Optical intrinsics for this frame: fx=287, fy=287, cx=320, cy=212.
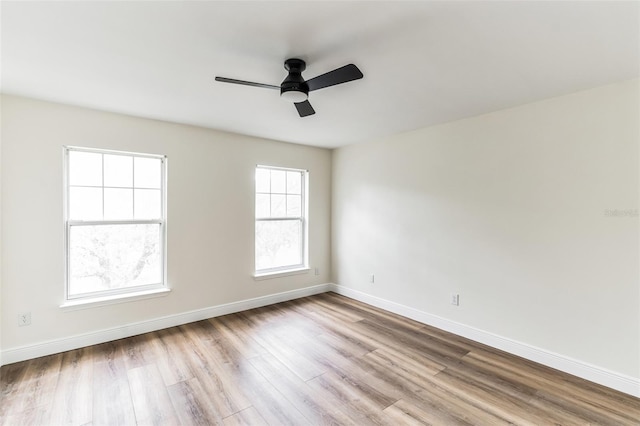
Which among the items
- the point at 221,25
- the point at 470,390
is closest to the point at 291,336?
the point at 470,390

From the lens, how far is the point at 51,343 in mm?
2775

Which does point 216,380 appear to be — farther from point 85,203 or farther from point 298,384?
point 85,203

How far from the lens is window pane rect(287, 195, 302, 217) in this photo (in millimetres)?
4637

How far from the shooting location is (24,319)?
2.68 m

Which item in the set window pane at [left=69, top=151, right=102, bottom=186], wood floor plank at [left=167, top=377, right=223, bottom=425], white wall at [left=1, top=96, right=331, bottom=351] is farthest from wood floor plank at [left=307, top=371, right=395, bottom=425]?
window pane at [left=69, top=151, right=102, bottom=186]

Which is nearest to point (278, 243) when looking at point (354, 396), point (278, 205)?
point (278, 205)

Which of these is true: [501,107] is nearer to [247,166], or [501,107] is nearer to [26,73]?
[247,166]

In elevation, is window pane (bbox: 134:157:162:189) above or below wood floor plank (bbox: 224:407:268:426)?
above

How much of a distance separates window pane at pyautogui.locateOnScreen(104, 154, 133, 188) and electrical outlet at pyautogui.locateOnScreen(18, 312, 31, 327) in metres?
1.41

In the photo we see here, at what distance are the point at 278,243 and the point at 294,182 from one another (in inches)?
40.4

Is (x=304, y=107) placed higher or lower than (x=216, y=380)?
higher

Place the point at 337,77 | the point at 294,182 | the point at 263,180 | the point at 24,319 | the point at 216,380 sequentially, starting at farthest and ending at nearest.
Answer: the point at 294,182 < the point at 263,180 < the point at 24,319 < the point at 216,380 < the point at 337,77

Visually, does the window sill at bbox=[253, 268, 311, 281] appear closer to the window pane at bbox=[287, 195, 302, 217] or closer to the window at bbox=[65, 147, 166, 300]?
the window pane at bbox=[287, 195, 302, 217]

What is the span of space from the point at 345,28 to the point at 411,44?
45cm
